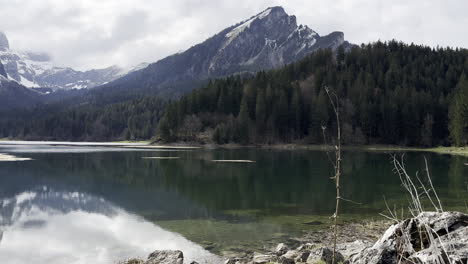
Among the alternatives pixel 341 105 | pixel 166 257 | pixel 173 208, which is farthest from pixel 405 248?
pixel 341 105

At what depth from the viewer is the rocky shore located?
626 cm

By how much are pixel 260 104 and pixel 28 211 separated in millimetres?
127281

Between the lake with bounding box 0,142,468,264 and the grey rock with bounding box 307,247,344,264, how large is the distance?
11.8 feet

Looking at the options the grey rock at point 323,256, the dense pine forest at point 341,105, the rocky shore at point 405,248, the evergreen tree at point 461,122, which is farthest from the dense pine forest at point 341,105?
the grey rock at point 323,256

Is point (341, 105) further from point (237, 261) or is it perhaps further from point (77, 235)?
point (237, 261)

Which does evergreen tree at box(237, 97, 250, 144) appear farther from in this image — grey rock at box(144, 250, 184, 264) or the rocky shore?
grey rock at box(144, 250, 184, 264)

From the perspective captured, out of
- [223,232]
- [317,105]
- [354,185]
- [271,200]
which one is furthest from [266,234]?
[317,105]

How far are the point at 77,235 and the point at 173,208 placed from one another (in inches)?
368

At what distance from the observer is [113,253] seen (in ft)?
64.6

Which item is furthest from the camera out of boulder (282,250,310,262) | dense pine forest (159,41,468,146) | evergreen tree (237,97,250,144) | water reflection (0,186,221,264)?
evergreen tree (237,97,250,144)

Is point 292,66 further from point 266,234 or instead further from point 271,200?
point 266,234

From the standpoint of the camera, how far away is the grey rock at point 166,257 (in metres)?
A: 16.2

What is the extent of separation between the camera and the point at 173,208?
105 ft

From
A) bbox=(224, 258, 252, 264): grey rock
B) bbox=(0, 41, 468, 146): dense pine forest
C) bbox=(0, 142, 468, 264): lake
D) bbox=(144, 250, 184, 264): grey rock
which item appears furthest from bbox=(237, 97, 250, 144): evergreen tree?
bbox=(144, 250, 184, 264): grey rock
